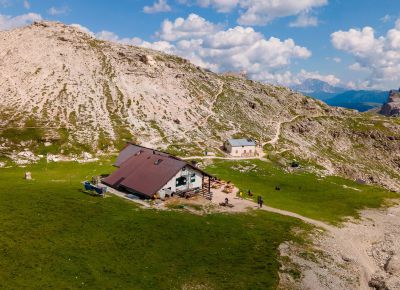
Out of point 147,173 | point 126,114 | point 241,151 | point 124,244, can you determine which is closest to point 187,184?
point 147,173

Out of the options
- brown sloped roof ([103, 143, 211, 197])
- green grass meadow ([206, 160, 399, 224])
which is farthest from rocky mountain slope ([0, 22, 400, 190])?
brown sloped roof ([103, 143, 211, 197])

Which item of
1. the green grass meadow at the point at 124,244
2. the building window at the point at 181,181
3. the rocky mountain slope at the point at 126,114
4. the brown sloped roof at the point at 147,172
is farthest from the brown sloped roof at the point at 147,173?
the rocky mountain slope at the point at 126,114

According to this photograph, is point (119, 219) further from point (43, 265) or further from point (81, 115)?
point (81, 115)

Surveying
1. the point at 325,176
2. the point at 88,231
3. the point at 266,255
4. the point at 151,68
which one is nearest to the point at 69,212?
the point at 88,231

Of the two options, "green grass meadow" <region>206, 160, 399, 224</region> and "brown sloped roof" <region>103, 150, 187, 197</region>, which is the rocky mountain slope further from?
"brown sloped roof" <region>103, 150, 187, 197</region>

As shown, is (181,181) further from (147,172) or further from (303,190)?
(303,190)

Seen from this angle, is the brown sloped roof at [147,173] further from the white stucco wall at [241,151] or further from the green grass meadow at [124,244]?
the white stucco wall at [241,151]
